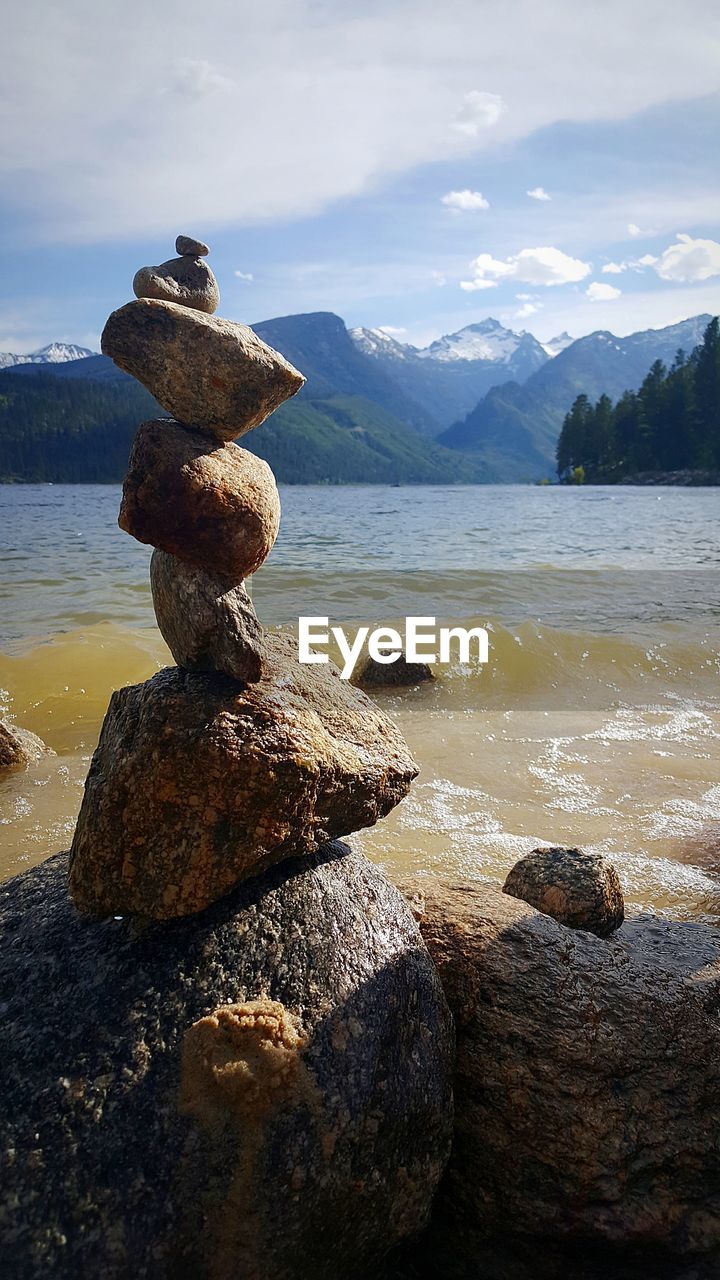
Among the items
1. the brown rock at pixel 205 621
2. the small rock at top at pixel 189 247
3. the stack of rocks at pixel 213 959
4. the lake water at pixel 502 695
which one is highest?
the small rock at top at pixel 189 247

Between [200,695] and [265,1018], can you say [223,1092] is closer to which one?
[265,1018]

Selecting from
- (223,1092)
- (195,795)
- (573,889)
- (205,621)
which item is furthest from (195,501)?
(573,889)

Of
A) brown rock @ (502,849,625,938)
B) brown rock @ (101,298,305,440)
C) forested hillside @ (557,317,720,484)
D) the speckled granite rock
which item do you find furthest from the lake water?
forested hillside @ (557,317,720,484)

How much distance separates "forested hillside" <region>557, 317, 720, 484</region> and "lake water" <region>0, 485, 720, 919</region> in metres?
80.0

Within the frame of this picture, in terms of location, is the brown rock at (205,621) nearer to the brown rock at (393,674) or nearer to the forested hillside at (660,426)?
the brown rock at (393,674)

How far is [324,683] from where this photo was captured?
3.25 metres

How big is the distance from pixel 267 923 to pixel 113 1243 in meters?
0.93

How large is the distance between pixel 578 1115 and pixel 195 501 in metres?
2.36

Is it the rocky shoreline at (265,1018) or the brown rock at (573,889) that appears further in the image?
the brown rock at (573,889)

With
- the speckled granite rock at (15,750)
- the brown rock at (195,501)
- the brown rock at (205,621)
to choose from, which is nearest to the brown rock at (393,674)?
the speckled granite rock at (15,750)

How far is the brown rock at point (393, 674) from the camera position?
432 inches

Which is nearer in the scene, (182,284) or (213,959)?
(213,959)

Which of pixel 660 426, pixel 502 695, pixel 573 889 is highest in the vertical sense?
pixel 660 426

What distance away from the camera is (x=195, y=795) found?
260cm
